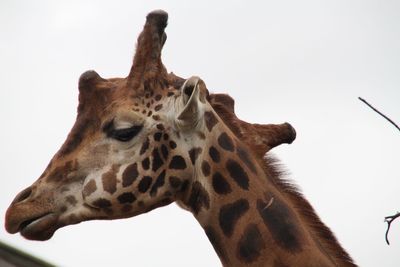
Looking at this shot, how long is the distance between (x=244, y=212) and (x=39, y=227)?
6.84ft

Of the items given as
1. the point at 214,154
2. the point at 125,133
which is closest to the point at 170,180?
the point at 214,154

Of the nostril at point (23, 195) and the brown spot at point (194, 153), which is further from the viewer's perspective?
the brown spot at point (194, 153)

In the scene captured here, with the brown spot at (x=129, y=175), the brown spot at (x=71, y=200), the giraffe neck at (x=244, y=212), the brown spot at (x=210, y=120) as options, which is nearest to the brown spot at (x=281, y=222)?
the giraffe neck at (x=244, y=212)

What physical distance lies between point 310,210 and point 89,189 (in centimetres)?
232

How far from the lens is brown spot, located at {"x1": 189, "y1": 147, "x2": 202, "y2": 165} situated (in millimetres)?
7855

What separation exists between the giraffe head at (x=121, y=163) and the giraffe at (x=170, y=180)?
1 cm

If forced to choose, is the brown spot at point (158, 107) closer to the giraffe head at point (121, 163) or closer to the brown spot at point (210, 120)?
the giraffe head at point (121, 163)

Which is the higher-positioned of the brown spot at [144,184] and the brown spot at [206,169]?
the brown spot at [206,169]

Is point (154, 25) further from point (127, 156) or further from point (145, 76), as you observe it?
point (127, 156)

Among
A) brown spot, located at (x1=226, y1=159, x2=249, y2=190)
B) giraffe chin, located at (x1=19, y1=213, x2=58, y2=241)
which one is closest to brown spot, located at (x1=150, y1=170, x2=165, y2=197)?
brown spot, located at (x1=226, y1=159, x2=249, y2=190)

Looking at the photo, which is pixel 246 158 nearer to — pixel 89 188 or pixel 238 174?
pixel 238 174

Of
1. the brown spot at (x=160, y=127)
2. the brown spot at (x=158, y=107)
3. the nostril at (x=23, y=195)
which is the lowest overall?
the nostril at (x=23, y=195)

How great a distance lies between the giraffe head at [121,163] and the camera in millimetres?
7695

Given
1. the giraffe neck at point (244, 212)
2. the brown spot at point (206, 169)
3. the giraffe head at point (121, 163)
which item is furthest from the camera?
the brown spot at point (206, 169)
